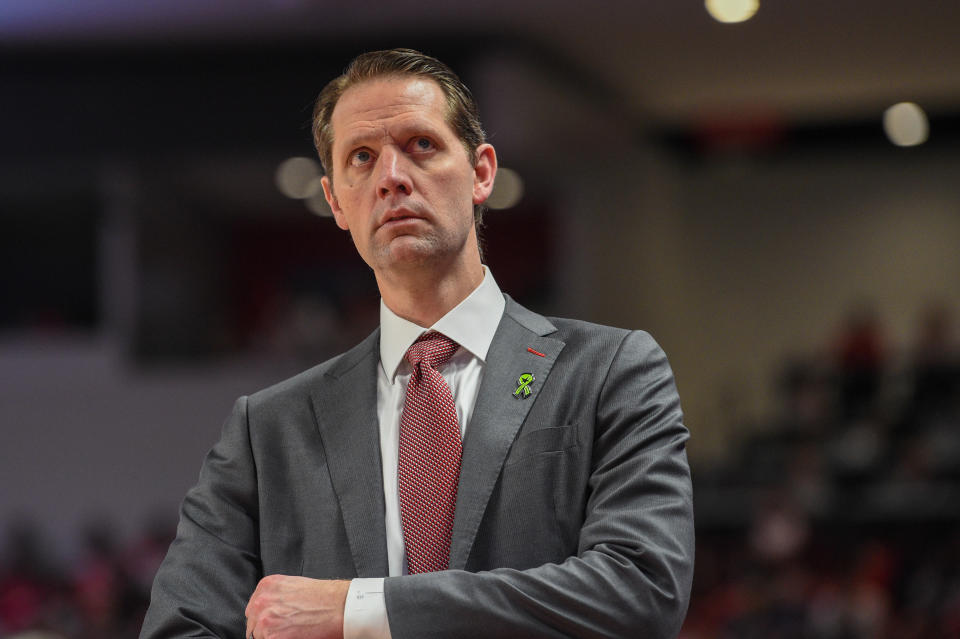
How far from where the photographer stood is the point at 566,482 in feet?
5.98

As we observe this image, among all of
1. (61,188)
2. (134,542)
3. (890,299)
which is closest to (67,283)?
(61,188)

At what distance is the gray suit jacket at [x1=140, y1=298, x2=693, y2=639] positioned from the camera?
1.67 metres

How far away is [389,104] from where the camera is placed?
1.93m

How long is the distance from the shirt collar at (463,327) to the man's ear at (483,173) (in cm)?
12

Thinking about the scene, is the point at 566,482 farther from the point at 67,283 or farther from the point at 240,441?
the point at 67,283

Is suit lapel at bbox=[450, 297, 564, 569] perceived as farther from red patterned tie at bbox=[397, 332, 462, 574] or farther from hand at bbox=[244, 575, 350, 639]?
hand at bbox=[244, 575, 350, 639]

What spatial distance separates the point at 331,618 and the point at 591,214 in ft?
29.8

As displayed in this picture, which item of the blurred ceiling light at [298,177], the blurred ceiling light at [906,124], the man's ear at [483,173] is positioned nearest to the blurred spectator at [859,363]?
the blurred ceiling light at [906,124]

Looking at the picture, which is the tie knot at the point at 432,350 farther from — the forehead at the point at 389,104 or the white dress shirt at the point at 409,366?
the forehead at the point at 389,104

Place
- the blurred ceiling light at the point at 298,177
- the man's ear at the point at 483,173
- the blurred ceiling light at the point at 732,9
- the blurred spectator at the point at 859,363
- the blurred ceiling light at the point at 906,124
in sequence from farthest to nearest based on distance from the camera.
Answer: the blurred ceiling light at the point at 906,124, the blurred spectator at the point at 859,363, the blurred ceiling light at the point at 298,177, the blurred ceiling light at the point at 732,9, the man's ear at the point at 483,173

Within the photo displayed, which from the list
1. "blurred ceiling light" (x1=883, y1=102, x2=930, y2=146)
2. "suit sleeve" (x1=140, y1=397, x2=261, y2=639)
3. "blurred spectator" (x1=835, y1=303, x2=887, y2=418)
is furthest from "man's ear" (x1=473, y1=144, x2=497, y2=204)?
"blurred ceiling light" (x1=883, y1=102, x2=930, y2=146)

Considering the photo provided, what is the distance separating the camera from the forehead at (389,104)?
192 cm

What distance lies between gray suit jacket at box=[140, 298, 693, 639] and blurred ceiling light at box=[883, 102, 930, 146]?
10343mm

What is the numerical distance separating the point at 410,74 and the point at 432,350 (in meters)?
0.41
